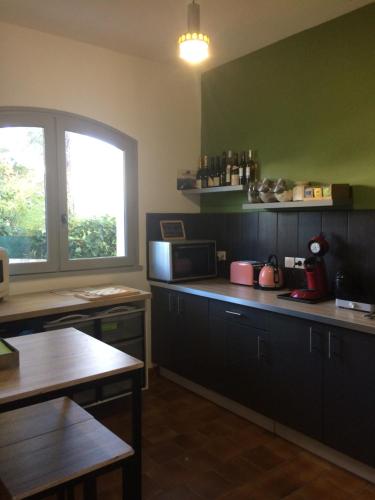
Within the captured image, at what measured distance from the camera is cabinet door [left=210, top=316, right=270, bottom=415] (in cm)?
283

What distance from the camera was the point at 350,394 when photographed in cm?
233

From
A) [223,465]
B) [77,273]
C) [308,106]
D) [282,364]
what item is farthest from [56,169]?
[223,465]

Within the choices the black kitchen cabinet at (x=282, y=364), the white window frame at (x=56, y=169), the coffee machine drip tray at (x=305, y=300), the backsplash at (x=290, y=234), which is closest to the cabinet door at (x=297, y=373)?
the black kitchen cabinet at (x=282, y=364)

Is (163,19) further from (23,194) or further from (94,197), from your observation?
(23,194)

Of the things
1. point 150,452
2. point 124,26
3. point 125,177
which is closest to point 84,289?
point 125,177

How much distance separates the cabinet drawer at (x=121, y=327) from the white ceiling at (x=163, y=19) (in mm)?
2089

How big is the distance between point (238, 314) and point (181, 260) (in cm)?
86

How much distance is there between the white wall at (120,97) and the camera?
3.10m

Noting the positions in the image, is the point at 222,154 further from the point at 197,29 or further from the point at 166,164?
the point at 197,29

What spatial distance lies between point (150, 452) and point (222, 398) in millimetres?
797

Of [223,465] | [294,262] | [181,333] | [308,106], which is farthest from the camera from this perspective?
[181,333]

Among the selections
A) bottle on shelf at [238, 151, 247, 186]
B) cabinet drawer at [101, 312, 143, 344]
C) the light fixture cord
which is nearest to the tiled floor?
cabinet drawer at [101, 312, 143, 344]

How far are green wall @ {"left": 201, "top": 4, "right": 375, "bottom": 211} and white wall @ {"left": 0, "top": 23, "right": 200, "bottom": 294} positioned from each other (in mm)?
318

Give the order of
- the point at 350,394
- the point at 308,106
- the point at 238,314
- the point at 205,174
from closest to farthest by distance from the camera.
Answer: the point at 350,394
the point at 238,314
the point at 308,106
the point at 205,174
